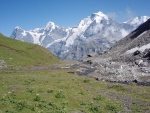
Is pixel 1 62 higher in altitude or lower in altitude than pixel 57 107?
higher

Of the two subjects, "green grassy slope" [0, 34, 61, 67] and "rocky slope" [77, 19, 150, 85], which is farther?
"green grassy slope" [0, 34, 61, 67]

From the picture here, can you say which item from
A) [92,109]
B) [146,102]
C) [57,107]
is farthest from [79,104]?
[146,102]

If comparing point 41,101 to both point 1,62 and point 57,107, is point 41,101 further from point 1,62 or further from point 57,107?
point 1,62

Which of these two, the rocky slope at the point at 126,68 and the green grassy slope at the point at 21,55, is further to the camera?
the green grassy slope at the point at 21,55

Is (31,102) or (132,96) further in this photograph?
(132,96)

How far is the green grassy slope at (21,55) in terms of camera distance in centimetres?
8994

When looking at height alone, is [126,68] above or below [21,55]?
below

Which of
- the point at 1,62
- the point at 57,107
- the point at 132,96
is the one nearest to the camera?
the point at 57,107

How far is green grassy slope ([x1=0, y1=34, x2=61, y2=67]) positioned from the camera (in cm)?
8994

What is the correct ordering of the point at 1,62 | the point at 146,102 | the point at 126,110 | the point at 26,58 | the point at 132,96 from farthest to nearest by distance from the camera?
1. the point at 26,58
2. the point at 1,62
3. the point at 132,96
4. the point at 146,102
5. the point at 126,110

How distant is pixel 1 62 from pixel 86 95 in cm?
5375

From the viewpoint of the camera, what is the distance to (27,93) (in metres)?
32.8

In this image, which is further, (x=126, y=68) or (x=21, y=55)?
(x=21, y=55)

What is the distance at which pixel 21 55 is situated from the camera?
101m
